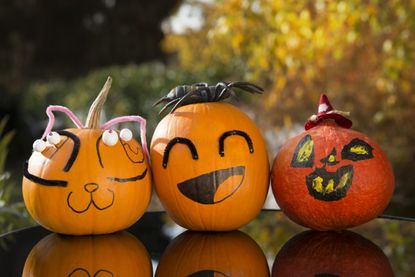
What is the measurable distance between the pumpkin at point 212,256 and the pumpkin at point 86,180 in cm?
16

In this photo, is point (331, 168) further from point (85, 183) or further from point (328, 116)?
point (85, 183)

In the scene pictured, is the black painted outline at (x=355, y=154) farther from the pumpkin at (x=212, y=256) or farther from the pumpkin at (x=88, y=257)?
the pumpkin at (x=88, y=257)

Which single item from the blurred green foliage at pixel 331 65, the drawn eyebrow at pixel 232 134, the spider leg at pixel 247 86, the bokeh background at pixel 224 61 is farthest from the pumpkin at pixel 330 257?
the blurred green foliage at pixel 331 65

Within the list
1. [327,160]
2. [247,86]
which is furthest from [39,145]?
[327,160]

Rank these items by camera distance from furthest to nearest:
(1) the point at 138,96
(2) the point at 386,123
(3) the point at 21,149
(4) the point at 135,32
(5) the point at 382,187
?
(4) the point at 135,32 < (3) the point at 21,149 < (1) the point at 138,96 < (2) the point at 386,123 < (5) the point at 382,187

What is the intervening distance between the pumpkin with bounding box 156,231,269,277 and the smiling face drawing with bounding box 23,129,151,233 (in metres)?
0.16

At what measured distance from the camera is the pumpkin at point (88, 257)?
1.17 meters

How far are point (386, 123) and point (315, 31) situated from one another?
1057 millimetres

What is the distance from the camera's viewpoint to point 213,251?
129 centimetres

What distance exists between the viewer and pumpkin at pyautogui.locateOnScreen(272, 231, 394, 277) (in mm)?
1155

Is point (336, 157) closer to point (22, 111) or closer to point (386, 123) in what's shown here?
point (386, 123)

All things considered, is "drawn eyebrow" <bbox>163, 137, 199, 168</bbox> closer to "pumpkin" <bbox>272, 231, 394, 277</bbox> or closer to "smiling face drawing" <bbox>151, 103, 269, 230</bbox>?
"smiling face drawing" <bbox>151, 103, 269, 230</bbox>

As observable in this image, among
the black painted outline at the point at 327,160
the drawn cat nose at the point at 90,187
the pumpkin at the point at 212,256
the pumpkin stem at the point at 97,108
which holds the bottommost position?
the pumpkin at the point at 212,256

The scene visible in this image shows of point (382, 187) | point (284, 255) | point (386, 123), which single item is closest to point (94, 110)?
point (284, 255)
